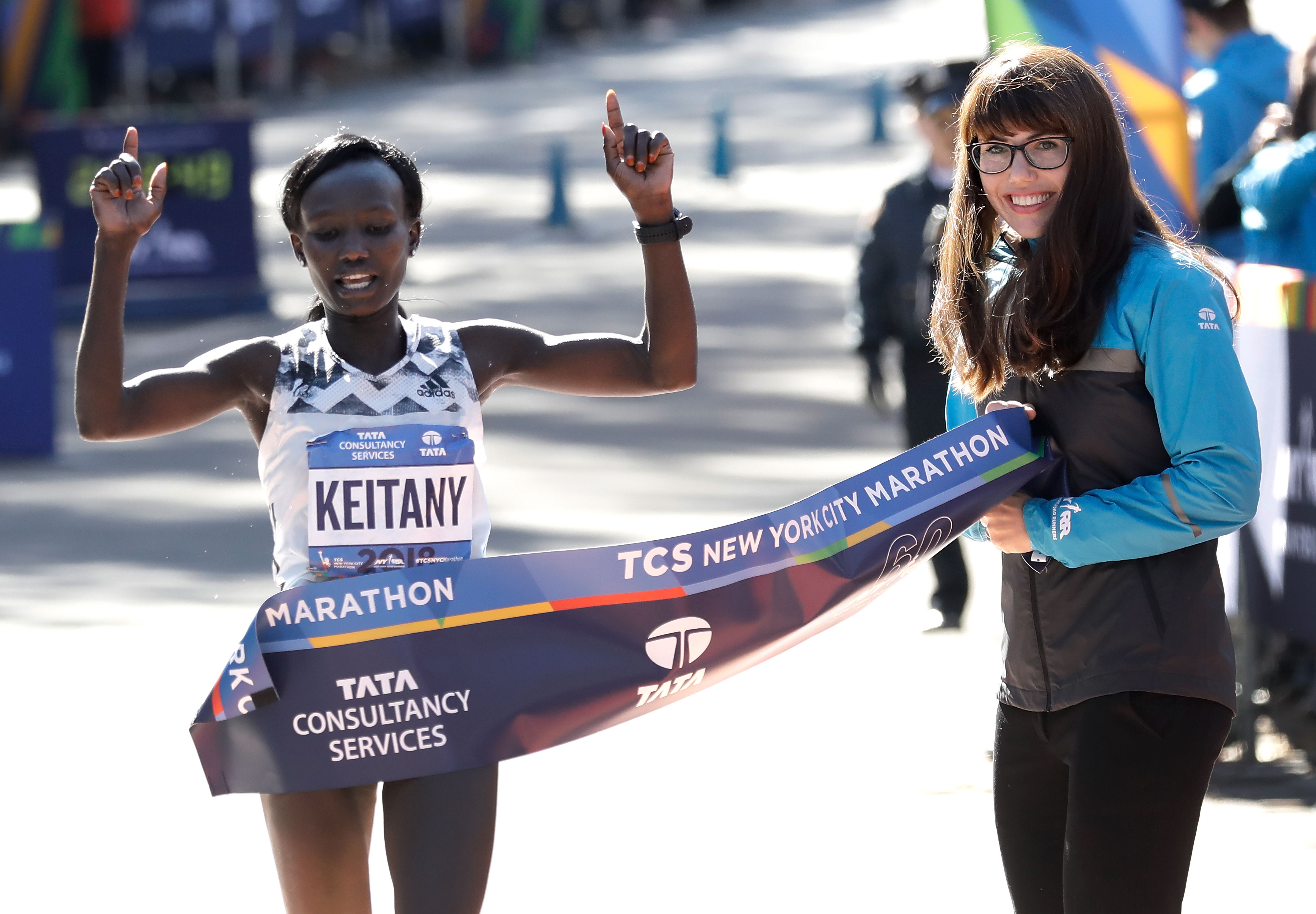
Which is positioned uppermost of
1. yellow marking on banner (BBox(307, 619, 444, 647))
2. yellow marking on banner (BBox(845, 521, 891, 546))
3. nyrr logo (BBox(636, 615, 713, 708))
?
yellow marking on banner (BBox(845, 521, 891, 546))

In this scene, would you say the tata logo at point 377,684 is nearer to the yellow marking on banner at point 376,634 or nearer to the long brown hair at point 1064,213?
the yellow marking on banner at point 376,634

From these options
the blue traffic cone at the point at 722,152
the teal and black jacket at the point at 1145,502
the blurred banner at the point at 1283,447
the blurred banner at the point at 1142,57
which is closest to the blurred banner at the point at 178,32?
the blue traffic cone at the point at 722,152

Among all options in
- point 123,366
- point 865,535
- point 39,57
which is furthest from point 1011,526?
point 39,57

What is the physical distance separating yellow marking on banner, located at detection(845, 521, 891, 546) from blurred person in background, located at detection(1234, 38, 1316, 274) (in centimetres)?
341

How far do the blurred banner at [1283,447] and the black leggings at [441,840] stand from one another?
9.96 ft

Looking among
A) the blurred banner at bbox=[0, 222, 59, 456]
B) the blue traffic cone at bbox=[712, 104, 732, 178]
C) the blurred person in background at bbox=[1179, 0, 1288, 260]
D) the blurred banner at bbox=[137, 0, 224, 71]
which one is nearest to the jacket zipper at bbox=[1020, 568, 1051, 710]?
the blurred person in background at bbox=[1179, 0, 1288, 260]

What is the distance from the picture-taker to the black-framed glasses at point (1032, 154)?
125 inches

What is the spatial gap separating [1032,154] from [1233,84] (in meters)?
5.35

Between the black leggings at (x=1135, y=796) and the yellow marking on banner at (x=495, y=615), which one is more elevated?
the yellow marking on banner at (x=495, y=615)

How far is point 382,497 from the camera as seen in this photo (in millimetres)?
3338

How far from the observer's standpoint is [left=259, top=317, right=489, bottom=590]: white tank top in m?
3.34

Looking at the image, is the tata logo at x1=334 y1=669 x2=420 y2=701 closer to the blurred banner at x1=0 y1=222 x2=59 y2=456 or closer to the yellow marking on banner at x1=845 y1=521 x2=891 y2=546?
the yellow marking on banner at x1=845 y1=521 x2=891 y2=546

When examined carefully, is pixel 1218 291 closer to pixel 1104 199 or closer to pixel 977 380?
pixel 1104 199

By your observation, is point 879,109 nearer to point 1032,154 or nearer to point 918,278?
point 918,278
